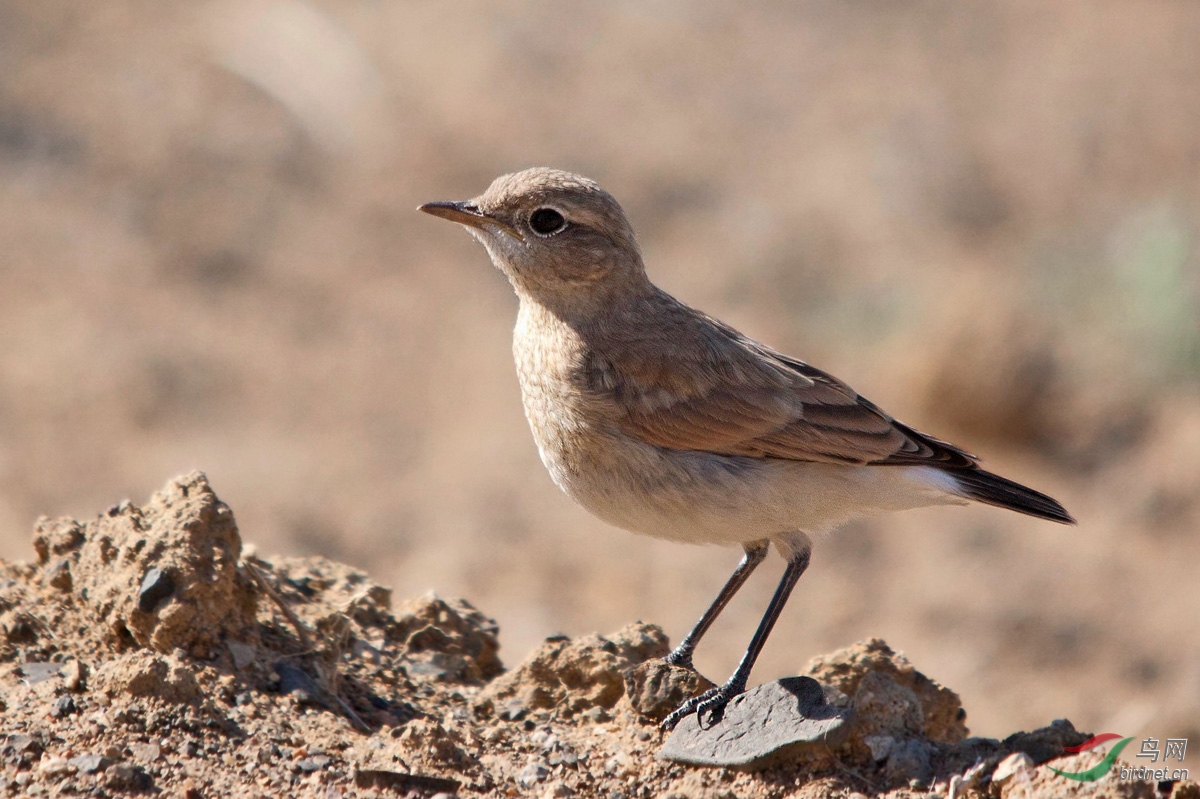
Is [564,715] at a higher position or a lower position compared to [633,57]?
lower

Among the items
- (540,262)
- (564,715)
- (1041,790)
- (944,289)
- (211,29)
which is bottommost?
(1041,790)

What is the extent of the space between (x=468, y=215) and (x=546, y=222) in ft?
1.20

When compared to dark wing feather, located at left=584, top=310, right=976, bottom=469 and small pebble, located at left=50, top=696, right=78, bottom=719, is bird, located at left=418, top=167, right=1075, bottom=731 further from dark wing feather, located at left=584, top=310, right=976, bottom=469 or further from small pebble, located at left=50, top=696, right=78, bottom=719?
small pebble, located at left=50, top=696, right=78, bottom=719

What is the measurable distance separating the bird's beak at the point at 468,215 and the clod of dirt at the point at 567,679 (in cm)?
191

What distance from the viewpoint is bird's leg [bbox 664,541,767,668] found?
20.5 ft

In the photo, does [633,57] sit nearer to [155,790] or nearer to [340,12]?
[340,12]

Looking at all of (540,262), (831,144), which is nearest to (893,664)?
(540,262)

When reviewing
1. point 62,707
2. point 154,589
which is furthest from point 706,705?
point 62,707

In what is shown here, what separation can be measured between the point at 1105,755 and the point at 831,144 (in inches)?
517

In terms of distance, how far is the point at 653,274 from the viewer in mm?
14734

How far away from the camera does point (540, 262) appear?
6367 millimetres

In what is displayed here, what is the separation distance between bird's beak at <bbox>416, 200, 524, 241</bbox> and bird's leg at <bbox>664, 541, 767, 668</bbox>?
72.8 inches

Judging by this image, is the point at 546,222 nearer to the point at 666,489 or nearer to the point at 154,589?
the point at 666,489

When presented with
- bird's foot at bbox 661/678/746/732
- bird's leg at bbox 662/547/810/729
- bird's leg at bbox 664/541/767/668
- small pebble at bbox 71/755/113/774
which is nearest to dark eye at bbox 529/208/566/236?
bird's leg at bbox 664/541/767/668
